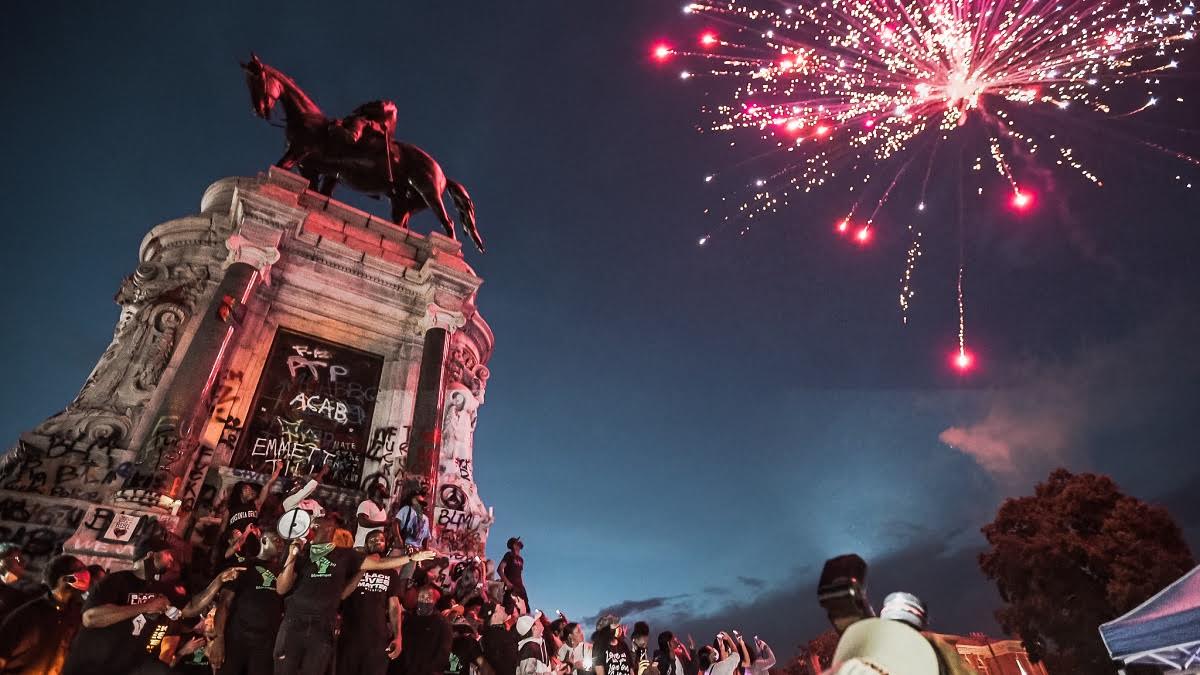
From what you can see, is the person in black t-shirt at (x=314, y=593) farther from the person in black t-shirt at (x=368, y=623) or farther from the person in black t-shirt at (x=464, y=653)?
the person in black t-shirt at (x=464, y=653)

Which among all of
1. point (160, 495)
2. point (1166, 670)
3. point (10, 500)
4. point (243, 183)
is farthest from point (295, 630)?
point (243, 183)

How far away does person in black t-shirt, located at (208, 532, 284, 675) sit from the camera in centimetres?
529

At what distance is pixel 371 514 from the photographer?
9258mm

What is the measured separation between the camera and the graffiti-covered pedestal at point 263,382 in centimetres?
930

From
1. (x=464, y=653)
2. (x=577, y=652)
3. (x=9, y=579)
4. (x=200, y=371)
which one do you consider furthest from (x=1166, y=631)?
(x=200, y=371)

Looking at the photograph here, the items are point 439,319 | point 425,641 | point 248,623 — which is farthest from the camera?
point 439,319

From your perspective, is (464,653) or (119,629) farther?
(464,653)

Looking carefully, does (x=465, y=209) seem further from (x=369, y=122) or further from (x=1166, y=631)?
(x=1166, y=631)

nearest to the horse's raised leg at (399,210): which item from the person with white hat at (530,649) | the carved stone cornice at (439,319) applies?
the carved stone cornice at (439,319)

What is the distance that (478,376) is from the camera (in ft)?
53.7

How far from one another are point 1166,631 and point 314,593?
986 cm

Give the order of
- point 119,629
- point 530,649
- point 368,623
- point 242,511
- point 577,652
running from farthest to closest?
1. point 577,652
2. point 242,511
3. point 530,649
4. point 368,623
5. point 119,629

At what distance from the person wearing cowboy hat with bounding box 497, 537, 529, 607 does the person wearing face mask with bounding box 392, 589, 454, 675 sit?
5092 millimetres

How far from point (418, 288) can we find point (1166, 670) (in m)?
15.4
